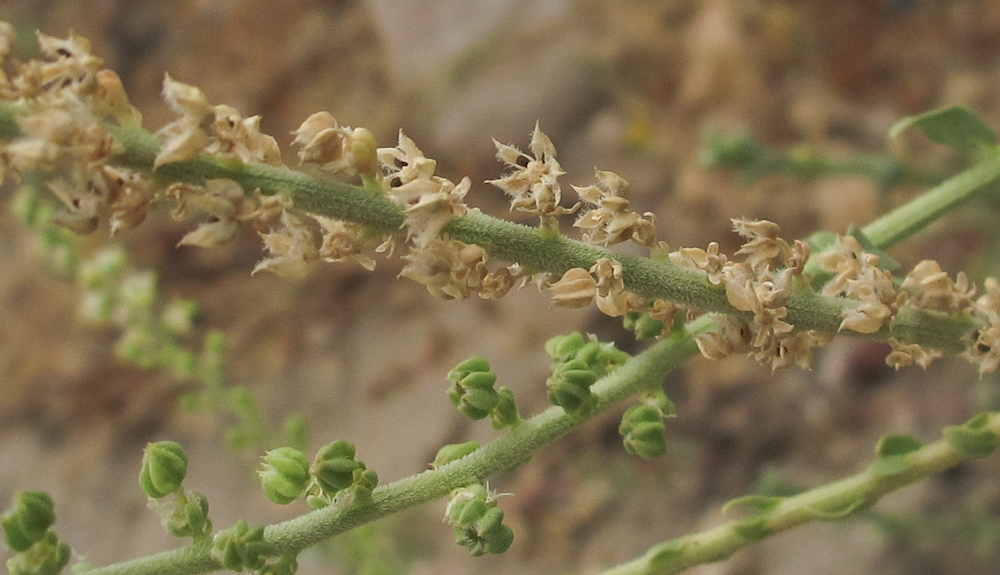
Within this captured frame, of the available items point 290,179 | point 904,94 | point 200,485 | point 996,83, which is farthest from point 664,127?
point 290,179

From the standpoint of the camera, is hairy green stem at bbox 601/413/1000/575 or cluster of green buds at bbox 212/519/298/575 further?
hairy green stem at bbox 601/413/1000/575

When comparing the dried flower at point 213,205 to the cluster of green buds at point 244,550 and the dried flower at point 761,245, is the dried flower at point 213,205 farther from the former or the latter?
the dried flower at point 761,245

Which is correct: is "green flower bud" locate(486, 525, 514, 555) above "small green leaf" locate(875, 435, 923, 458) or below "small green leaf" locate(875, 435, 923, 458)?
below

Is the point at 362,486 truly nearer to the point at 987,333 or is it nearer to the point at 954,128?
the point at 987,333

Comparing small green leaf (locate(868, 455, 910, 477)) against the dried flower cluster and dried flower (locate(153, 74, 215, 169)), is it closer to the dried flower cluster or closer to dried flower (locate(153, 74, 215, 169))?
the dried flower cluster

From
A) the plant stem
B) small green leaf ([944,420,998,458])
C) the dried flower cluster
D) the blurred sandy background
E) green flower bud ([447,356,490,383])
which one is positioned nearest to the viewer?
the dried flower cluster

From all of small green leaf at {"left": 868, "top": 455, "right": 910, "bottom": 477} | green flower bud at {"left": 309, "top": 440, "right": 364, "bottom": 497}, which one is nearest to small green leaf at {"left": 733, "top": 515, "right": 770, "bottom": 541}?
small green leaf at {"left": 868, "top": 455, "right": 910, "bottom": 477}
